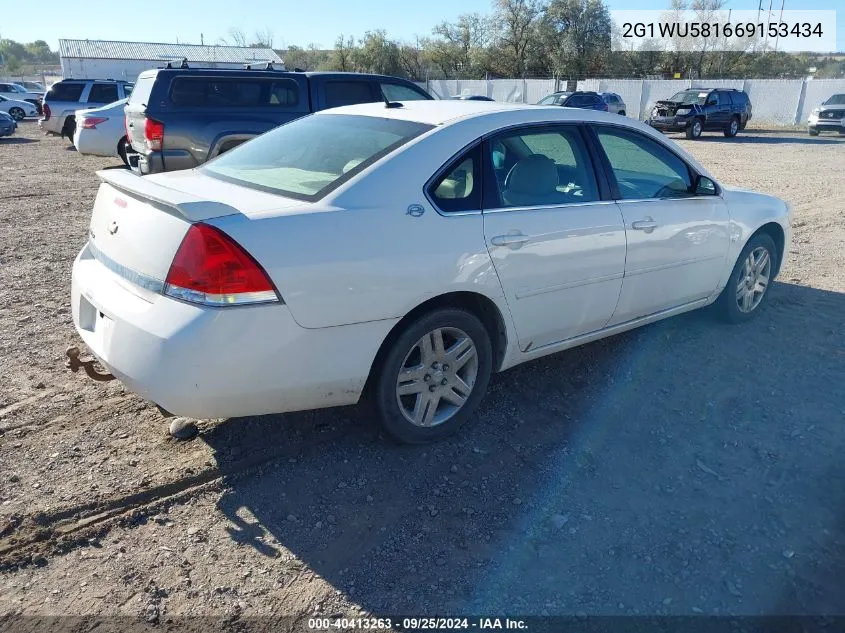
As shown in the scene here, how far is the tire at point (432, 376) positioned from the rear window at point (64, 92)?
64.0 ft

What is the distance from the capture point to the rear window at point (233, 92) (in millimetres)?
9727

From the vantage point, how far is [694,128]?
84.1ft

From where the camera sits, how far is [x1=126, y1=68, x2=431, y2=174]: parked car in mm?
9297

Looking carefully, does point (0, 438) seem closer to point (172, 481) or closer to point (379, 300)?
point (172, 481)

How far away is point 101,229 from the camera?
347cm

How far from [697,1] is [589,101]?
27.0m

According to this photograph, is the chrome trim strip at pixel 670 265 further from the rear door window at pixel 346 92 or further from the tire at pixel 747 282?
the rear door window at pixel 346 92

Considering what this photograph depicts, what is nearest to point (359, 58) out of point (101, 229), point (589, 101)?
point (589, 101)

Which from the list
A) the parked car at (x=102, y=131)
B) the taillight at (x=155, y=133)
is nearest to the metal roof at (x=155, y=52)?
the parked car at (x=102, y=131)

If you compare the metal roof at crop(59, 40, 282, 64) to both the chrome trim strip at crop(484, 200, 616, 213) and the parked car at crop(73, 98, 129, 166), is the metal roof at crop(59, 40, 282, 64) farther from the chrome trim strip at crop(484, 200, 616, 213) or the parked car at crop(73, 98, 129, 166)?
the chrome trim strip at crop(484, 200, 616, 213)

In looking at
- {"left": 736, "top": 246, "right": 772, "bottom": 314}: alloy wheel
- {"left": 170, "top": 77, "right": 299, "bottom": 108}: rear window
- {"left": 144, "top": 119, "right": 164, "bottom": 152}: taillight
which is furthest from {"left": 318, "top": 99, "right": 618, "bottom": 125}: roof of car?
{"left": 170, "top": 77, "right": 299, "bottom": 108}: rear window

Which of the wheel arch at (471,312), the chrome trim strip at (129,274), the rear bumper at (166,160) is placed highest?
the chrome trim strip at (129,274)

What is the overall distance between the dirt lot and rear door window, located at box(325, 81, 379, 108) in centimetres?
652

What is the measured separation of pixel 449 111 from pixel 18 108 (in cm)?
3116
